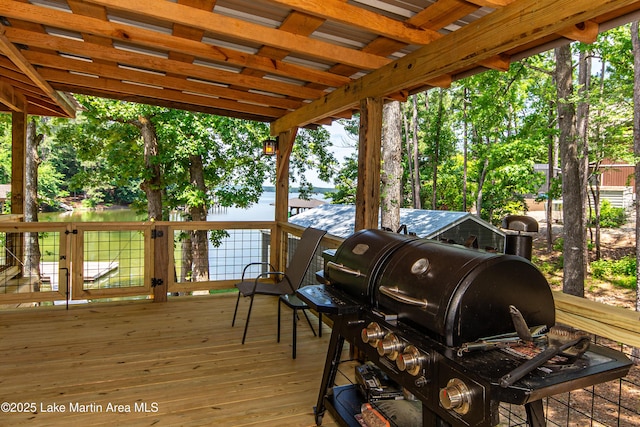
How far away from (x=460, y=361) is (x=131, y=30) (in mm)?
2818

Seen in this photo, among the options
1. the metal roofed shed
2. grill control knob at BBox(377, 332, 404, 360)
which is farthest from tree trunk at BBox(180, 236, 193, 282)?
grill control knob at BBox(377, 332, 404, 360)

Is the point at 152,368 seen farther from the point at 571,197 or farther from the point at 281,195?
the point at 571,197

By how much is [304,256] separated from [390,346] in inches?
90.9

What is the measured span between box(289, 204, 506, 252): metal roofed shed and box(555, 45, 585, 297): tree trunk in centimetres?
136

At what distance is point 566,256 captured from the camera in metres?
8.49

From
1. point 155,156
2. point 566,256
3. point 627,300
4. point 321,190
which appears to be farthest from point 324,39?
point 321,190

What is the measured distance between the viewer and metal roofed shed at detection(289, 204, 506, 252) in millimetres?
8055

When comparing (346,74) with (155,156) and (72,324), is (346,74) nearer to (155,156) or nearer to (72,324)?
(72,324)

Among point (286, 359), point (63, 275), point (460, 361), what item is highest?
point (460, 361)

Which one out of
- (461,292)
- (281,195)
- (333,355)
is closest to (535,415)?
(461,292)

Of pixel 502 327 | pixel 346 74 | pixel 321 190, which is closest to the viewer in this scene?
pixel 502 327

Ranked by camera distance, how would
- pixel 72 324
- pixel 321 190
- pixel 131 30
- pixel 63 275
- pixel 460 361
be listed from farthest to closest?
1. pixel 321 190
2. pixel 63 275
3. pixel 72 324
4. pixel 131 30
5. pixel 460 361

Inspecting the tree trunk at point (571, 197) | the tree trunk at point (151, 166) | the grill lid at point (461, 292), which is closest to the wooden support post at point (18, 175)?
the tree trunk at point (151, 166)

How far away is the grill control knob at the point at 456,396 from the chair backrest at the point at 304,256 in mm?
2430
